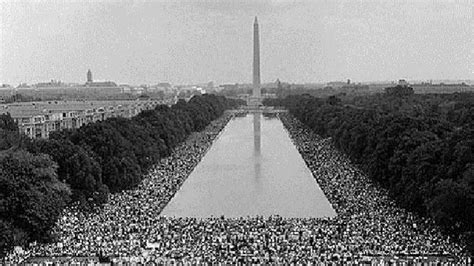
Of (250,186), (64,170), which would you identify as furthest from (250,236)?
(250,186)

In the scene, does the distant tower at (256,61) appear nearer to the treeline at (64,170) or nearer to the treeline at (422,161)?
the treeline at (64,170)

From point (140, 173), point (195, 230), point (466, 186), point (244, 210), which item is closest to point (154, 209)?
point (244, 210)

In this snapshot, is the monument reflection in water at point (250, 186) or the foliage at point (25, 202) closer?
the foliage at point (25, 202)

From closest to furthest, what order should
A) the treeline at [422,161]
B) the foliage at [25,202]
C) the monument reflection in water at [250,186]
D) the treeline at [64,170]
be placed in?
the foliage at [25,202] < the treeline at [422,161] < the treeline at [64,170] < the monument reflection in water at [250,186]

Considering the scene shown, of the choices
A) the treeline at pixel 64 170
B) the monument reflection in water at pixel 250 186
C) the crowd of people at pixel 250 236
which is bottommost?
the monument reflection in water at pixel 250 186

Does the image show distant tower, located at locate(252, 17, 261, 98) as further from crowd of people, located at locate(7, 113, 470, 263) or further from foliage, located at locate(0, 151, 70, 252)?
foliage, located at locate(0, 151, 70, 252)

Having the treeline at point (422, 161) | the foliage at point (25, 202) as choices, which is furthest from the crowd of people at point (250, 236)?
the treeline at point (422, 161)
